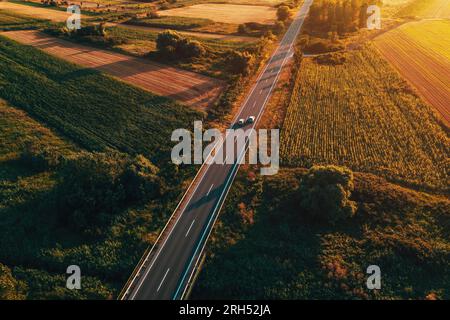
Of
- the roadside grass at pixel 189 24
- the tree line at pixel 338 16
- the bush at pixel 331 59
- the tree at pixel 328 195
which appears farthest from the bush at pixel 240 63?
the tree line at pixel 338 16

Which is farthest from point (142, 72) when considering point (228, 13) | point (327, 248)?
point (228, 13)

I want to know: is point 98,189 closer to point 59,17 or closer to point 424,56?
point 424,56

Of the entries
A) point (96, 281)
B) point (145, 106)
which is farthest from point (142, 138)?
point (96, 281)

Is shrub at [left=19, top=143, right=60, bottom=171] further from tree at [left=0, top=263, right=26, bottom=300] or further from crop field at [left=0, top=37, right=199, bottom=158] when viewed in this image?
tree at [left=0, top=263, right=26, bottom=300]

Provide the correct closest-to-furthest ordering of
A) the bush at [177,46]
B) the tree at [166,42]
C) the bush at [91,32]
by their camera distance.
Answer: the tree at [166,42] < the bush at [177,46] < the bush at [91,32]

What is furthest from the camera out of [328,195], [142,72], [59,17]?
[59,17]

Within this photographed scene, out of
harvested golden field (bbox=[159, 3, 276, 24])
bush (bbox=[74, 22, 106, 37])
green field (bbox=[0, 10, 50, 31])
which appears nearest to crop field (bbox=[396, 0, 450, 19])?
harvested golden field (bbox=[159, 3, 276, 24])

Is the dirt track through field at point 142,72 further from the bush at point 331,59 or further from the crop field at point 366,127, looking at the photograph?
the bush at point 331,59
